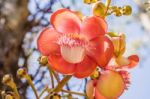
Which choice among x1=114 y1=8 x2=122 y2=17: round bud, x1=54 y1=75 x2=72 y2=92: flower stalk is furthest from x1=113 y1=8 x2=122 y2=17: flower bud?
x1=54 y1=75 x2=72 y2=92: flower stalk

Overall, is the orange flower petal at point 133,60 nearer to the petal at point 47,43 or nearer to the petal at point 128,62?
the petal at point 128,62

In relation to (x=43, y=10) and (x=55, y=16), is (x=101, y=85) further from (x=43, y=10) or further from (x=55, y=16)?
(x=43, y=10)

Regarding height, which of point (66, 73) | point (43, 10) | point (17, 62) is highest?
point (66, 73)

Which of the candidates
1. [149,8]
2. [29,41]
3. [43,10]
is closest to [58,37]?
[149,8]

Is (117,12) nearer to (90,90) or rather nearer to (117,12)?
(117,12)

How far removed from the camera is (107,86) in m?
0.49

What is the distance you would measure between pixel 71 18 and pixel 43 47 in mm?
54

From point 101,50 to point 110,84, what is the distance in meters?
0.04

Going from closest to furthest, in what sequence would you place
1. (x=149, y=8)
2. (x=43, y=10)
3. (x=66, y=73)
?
(x=66, y=73) < (x=149, y=8) < (x=43, y=10)

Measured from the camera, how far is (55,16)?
0.51 m

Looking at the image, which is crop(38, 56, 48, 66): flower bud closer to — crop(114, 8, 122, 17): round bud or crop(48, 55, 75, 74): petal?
crop(48, 55, 75, 74): petal

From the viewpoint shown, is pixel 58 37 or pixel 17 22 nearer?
pixel 58 37

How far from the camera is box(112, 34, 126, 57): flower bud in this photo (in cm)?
50

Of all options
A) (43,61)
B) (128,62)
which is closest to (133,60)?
(128,62)
